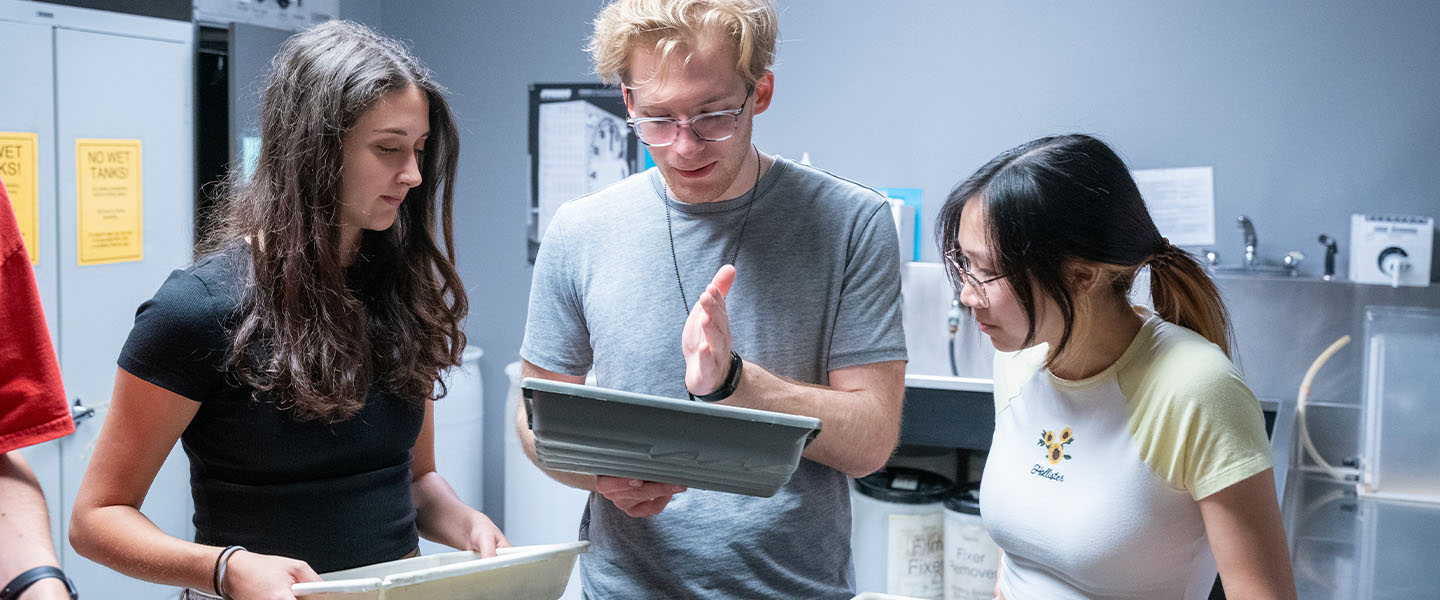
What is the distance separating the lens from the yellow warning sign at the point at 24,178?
253 centimetres

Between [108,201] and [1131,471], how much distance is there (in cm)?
248

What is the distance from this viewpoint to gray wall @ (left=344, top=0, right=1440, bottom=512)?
329cm

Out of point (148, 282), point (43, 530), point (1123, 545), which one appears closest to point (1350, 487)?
point (1123, 545)

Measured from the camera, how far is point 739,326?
1.45 metres

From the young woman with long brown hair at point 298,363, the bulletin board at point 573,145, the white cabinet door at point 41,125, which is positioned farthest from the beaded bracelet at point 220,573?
the bulletin board at point 573,145

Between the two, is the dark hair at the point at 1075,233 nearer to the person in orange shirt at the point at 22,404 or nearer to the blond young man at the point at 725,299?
the blond young man at the point at 725,299

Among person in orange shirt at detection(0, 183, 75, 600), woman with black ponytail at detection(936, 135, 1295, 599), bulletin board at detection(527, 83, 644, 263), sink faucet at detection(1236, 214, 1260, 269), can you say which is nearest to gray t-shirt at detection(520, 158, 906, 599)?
woman with black ponytail at detection(936, 135, 1295, 599)

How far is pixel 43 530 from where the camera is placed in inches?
43.7

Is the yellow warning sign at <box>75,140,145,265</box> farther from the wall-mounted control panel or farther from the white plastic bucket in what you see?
the wall-mounted control panel

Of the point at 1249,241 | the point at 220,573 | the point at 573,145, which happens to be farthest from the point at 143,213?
the point at 1249,241

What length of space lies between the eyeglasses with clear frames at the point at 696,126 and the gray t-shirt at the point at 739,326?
0.44 ft

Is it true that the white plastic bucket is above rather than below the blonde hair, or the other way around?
below

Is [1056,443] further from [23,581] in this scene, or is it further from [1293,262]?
[1293,262]

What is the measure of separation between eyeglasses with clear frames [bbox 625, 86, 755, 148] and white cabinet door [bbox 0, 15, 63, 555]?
1.84 m
